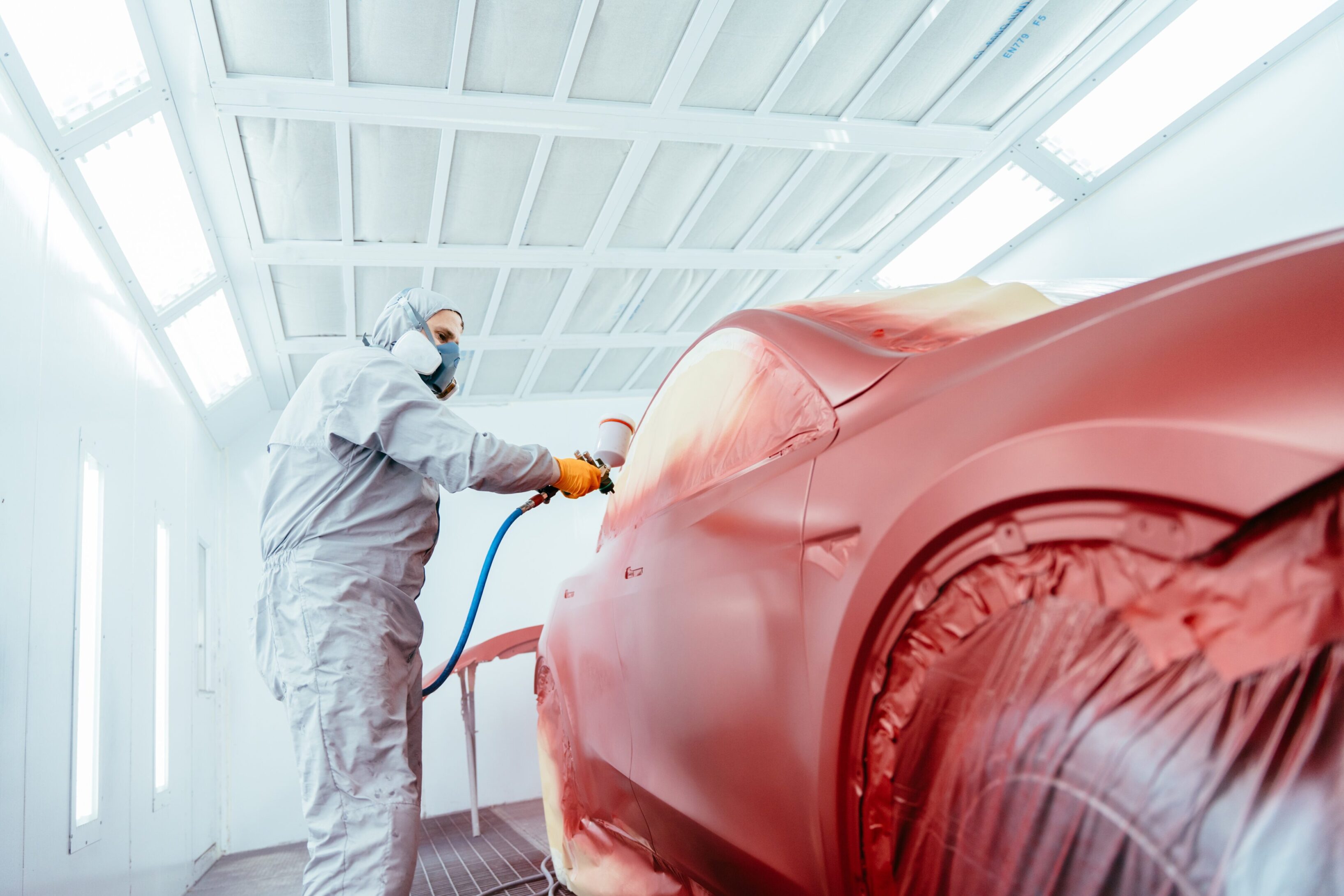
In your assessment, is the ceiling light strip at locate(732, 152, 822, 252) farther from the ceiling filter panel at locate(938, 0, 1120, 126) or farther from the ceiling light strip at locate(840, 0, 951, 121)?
the ceiling filter panel at locate(938, 0, 1120, 126)

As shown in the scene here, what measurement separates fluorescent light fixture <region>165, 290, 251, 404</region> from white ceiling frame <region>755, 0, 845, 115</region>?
3.31 meters

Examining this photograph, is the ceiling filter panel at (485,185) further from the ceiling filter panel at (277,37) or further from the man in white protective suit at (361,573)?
the man in white protective suit at (361,573)

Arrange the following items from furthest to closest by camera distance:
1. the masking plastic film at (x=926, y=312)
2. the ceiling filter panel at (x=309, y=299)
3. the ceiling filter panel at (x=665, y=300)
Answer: the ceiling filter panel at (x=665, y=300) < the ceiling filter panel at (x=309, y=299) < the masking plastic film at (x=926, y=312)

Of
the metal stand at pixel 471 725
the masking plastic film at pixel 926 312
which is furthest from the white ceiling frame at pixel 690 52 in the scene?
the metal stand at pixel 471 725

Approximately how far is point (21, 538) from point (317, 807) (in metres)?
1.11

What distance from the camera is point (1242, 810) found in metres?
0.51

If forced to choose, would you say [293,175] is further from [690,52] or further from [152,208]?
[690,52]

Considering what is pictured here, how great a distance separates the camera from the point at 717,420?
146 centimetres

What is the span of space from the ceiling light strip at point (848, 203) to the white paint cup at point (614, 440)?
2.88 meters

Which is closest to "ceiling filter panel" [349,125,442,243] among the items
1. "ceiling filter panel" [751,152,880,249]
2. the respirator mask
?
the respirator mask

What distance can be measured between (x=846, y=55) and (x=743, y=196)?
3.47 ft

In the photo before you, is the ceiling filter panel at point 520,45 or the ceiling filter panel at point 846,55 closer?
the ceiling filter panel at point 520,45

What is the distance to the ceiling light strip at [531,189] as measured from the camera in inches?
163

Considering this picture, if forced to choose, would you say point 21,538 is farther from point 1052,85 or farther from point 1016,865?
point 1052,85
